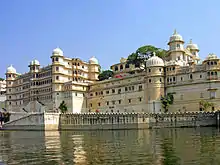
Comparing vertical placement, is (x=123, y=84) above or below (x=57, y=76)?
below

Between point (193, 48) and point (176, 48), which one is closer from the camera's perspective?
point (176, 48)

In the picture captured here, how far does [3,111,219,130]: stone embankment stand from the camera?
55406 millimetres

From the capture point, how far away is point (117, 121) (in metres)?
57.5

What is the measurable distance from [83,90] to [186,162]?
58.8 m

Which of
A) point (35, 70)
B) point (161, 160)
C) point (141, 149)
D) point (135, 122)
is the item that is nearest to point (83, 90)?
point (35, 70)

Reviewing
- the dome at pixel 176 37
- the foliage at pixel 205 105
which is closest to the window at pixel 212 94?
the foliage at pixel 205 105

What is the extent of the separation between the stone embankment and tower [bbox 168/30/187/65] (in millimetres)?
20471

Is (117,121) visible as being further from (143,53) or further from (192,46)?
(192,46)

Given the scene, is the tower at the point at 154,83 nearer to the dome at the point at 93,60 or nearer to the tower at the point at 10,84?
the dome at the point at 93,60

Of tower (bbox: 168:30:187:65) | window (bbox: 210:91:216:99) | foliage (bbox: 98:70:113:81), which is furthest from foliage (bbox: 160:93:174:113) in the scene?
foliage (bbox: 98:70:113:81)

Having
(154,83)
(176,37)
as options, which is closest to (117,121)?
(154,83)

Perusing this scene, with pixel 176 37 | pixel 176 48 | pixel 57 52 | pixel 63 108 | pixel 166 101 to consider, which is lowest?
pixel 63 108

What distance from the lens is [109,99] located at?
7444cm

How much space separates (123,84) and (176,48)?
14279 millimetres
